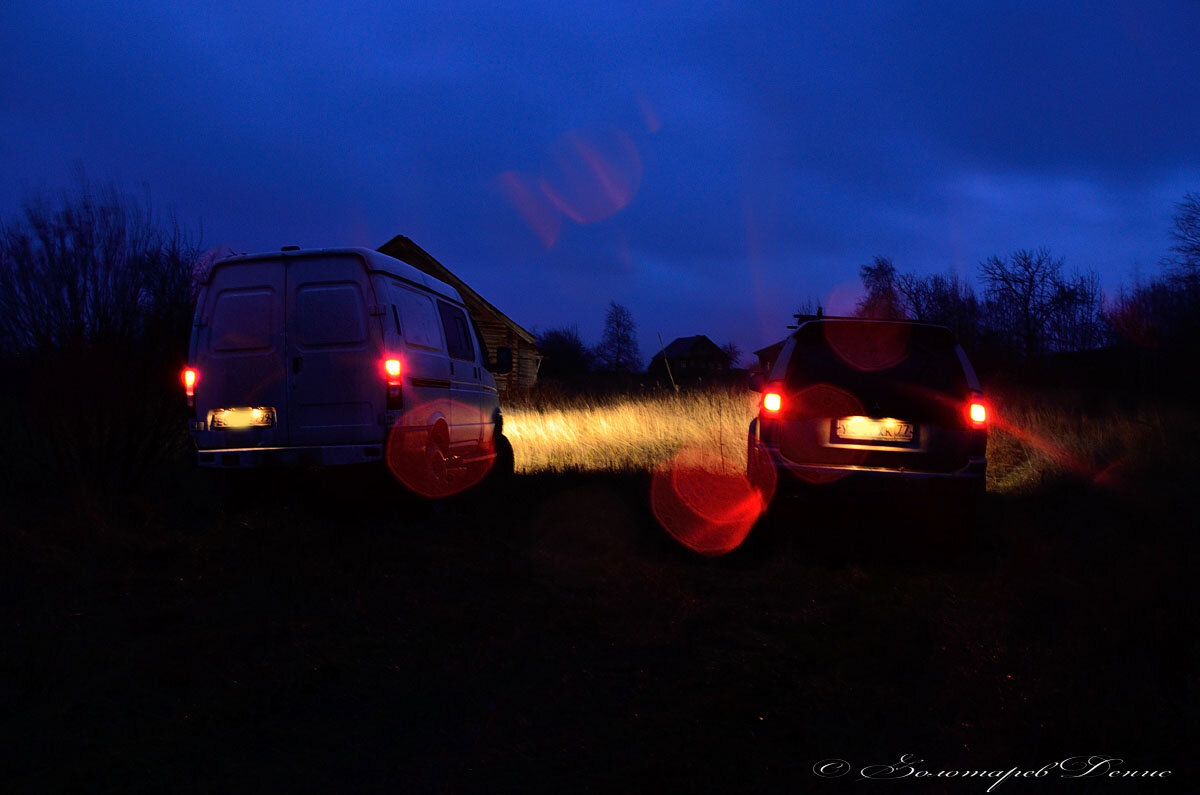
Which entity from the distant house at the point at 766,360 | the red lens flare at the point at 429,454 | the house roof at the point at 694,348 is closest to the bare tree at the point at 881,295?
the distant house at the point at 766,360

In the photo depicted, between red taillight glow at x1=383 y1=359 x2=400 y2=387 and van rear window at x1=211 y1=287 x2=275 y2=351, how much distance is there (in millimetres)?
1101

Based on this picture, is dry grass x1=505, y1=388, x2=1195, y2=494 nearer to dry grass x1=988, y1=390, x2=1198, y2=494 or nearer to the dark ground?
dry grass x1=988, y1=390, x2=1198, y2=494

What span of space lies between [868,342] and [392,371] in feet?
13.3

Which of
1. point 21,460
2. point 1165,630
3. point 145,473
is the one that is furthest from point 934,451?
point 21,460

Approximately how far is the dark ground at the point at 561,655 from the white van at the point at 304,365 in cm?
39

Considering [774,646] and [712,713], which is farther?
[774,646]

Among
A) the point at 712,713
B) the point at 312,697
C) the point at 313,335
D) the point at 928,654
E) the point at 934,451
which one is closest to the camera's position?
the point at 712,713

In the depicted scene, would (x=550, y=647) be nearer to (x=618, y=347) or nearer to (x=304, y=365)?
(x=304, y=365)

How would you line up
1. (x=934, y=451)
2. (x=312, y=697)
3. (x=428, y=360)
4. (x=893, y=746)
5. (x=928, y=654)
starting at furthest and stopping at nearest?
(x=428, y=360), (x=934, y=451), (x=928, y=654), (x=312, y=697), (x=893, y=746)

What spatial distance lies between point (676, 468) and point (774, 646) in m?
7.46

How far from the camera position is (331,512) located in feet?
26.8

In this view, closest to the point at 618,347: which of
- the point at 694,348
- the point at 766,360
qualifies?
the point at 694,348

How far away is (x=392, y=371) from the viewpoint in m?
6.93

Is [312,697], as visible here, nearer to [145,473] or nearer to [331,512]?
[331,512]
